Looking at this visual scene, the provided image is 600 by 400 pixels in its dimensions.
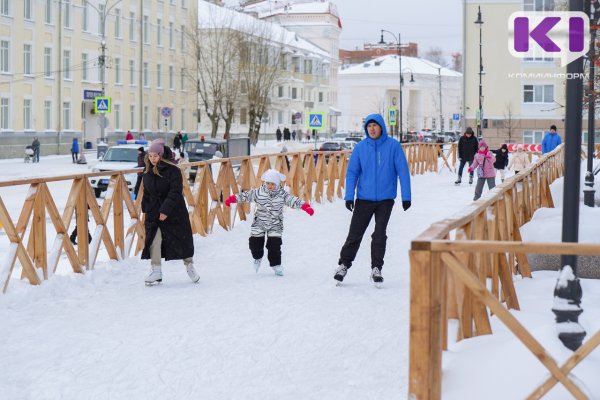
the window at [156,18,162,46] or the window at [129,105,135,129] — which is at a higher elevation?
the window at [156,18,162,46]

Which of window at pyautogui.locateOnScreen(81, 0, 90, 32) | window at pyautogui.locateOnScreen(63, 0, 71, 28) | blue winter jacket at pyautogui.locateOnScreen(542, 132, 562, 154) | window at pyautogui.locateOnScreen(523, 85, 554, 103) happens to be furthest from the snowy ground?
window at pyautogui.locateOnScreen(523, 85, 554, 103)

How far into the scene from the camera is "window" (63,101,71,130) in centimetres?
5428

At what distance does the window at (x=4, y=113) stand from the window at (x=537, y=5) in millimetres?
34446

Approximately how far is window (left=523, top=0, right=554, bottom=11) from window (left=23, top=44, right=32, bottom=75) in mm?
32658

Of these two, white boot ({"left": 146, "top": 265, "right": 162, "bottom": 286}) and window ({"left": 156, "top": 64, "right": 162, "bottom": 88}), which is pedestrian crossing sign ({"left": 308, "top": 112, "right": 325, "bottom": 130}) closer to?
window ({"left": 156, "top": 64, "right": 162, "bottom": 88})

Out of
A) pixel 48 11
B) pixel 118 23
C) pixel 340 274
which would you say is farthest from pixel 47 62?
pixel 340 274

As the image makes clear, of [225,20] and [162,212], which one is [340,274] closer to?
[162,212]

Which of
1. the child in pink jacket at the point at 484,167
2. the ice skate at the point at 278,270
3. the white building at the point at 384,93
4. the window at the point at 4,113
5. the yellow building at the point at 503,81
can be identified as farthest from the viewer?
the white building at the point at 384,93

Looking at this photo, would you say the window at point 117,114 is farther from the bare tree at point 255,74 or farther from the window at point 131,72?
the bare tree at point 255,74

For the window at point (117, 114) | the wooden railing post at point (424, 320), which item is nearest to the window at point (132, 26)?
the window at point (117, 114)

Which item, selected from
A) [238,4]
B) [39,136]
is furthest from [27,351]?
[238,4]

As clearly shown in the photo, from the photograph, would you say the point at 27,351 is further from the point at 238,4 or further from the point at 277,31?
the point at 238,4

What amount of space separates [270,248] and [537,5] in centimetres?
6038

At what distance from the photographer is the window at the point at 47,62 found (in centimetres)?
5203
